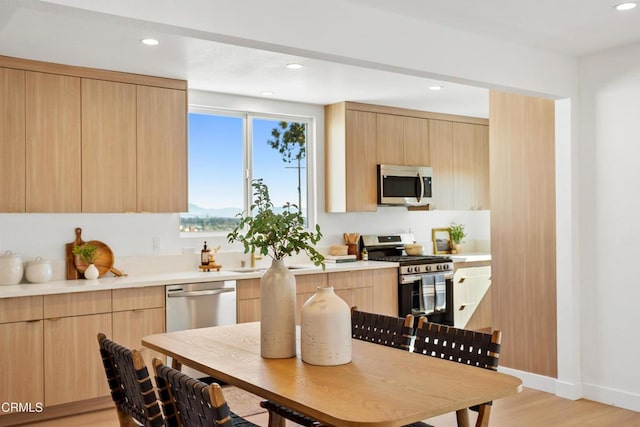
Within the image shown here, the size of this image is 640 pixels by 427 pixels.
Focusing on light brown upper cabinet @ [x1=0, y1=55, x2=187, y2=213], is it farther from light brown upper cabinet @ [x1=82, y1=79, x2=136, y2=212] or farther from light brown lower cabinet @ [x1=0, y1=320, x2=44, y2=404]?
light brown lower cabinet @ [x1=0, y1=320, x2=44, y2=404]

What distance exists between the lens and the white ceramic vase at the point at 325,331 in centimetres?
231

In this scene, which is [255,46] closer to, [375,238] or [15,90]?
[15,90]

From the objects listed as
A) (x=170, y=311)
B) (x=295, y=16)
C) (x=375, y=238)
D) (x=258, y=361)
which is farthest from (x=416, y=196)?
(x=258, y=361)

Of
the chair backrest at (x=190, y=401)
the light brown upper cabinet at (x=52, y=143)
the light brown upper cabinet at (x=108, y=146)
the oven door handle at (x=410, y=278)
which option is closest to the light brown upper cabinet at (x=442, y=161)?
the oven door handle at (x=410, y=278)

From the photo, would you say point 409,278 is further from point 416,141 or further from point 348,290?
point 416,141

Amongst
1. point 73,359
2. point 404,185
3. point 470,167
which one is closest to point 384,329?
point 73,359

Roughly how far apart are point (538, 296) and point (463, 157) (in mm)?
2743

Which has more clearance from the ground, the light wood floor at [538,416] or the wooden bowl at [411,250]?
the wooden bowl at [411,250]

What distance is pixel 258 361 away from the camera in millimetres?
2443

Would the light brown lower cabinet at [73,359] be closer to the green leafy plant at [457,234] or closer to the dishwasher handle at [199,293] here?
the dishwasher handle at [199,293]

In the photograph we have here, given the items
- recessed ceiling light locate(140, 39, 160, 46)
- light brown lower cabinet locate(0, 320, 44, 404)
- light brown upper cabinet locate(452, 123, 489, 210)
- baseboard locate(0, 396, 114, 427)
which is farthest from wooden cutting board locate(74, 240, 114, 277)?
light brown upper cabinet locate(452, 123, 489, 210)

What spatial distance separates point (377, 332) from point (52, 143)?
9.26 feet

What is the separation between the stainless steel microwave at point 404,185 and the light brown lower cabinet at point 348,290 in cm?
79

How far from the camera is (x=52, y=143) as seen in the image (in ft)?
14.6
